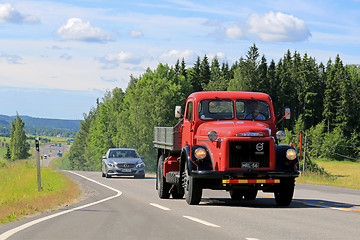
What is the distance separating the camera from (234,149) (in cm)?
1345

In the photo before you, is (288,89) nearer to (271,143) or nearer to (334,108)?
(334,108)

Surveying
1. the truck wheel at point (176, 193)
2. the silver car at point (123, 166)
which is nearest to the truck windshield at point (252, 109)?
the truck wheel at point (176, 193)

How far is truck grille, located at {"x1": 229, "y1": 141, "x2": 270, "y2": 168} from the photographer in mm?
13445

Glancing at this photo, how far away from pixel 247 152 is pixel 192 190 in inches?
65.2

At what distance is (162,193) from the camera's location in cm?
1752

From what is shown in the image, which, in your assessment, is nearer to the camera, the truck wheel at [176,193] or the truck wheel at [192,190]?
the truck wheel at [192,190]

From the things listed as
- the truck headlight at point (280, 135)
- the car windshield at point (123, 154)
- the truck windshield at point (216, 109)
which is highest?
the truck windshield at point (216, 109)

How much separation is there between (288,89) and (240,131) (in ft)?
323

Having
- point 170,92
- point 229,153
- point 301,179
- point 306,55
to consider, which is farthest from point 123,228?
point 306,55

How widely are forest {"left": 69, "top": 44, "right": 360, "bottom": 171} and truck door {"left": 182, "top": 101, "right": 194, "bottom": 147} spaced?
63706 mm

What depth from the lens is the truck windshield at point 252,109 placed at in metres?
15.3

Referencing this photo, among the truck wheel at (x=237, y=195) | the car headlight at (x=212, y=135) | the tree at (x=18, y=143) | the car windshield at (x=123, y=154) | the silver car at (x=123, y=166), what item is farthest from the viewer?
the tree at (x=18, y=143)

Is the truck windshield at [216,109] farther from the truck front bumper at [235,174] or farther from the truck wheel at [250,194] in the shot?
the truck wheel at [250,194]

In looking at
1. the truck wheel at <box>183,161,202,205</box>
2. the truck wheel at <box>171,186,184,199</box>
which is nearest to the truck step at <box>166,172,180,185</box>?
the truck wheel at <box>171,186,184,199</box>
